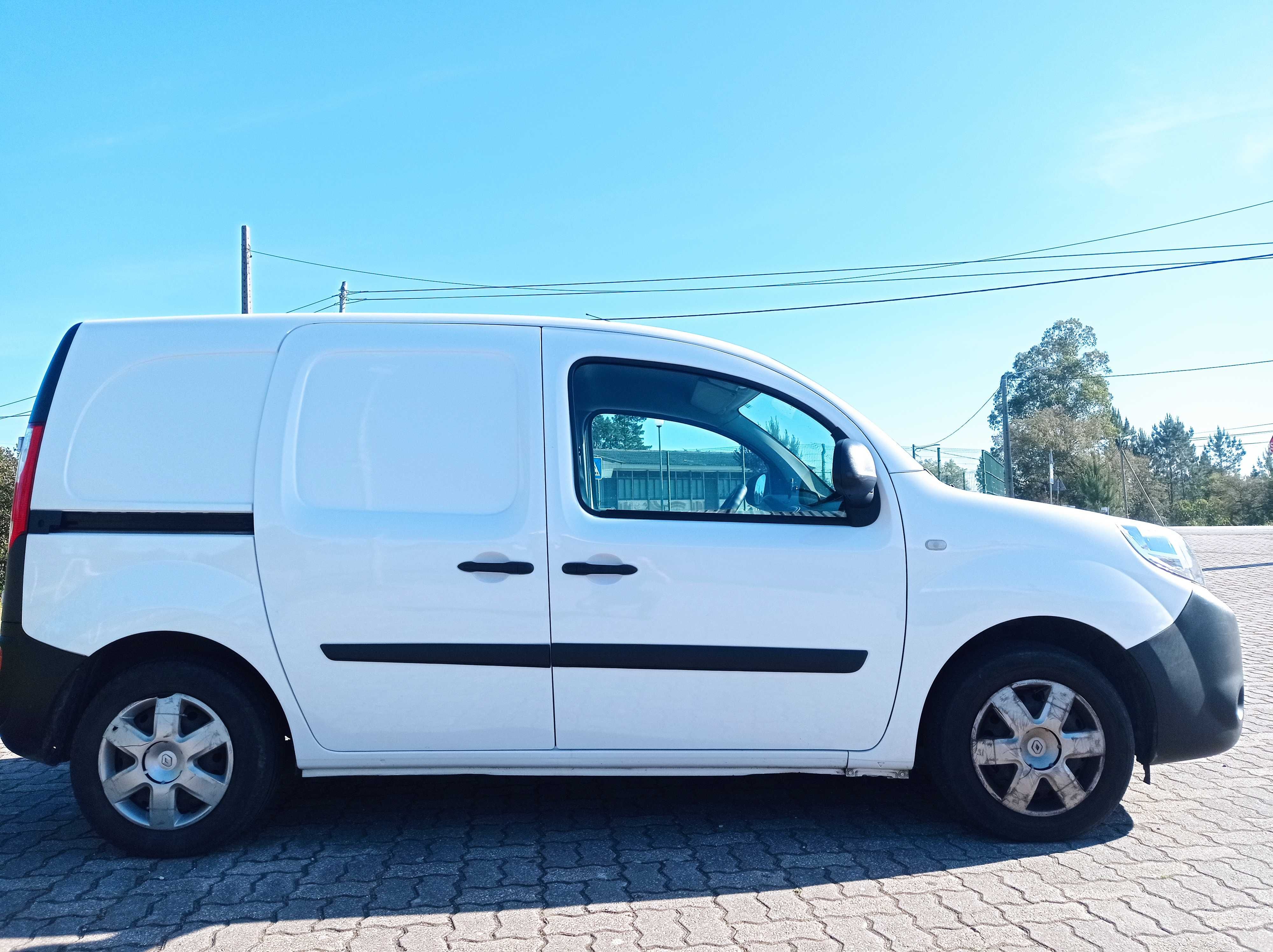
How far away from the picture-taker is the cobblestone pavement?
8.97 feet

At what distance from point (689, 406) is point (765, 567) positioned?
678 mm

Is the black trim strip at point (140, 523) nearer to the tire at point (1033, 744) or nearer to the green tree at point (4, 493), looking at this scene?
the tire at point (1033, 744)

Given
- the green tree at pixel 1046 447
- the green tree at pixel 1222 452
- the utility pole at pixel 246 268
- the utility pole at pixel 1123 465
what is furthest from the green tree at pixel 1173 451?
the utility pole at pixel 246 268

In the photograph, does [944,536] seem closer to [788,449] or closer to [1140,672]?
[788,449]

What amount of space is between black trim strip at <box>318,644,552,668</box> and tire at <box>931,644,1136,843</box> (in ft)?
4.82

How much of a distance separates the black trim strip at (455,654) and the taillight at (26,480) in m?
1.18

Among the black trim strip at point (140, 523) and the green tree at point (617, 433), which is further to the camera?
the green tree at point (617, 433)

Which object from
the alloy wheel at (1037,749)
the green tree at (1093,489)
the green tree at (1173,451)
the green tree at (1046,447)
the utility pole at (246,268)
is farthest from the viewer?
the green tree at (1173,451)

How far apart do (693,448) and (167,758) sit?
2170 millimetres

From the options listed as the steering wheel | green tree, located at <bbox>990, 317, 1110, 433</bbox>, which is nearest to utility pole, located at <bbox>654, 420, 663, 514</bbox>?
the steering wheel

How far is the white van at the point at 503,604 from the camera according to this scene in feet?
10.9

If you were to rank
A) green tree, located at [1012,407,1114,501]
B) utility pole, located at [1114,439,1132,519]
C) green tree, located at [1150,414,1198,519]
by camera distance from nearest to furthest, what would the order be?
1. green tree, located at [1012,407,1114,501]
2. utility pole, located at [1114,439,1132,519]
3. green tree, located at [1150,414,1198,519]

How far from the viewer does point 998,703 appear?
339 cm

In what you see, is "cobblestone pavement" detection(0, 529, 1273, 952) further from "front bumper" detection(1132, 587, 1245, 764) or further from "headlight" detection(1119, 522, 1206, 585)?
"headlight" detection(1119, 522, 1206, 585)
